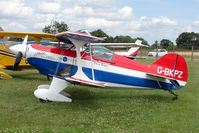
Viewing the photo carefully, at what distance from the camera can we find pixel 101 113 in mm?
5312

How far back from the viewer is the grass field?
431cm

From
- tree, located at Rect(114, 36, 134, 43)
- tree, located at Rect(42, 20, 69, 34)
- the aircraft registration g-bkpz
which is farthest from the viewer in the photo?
tree, located at Rect(114, 36, 134, 43)

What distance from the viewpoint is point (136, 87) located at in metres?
6.54

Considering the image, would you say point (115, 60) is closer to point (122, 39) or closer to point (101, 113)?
point (101, 113)

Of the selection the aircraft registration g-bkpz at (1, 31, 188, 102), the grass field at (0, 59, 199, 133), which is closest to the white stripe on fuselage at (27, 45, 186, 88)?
the aircraft registration g-bkpz at (1, 31, 188, 102)

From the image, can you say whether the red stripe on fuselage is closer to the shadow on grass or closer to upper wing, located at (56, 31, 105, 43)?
upper wing, located at (56, 31, 105, 43)

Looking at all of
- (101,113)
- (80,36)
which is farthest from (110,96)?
(80,36)

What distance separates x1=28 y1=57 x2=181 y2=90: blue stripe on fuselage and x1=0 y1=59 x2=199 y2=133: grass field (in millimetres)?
588

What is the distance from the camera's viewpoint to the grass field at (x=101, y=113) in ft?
14.1

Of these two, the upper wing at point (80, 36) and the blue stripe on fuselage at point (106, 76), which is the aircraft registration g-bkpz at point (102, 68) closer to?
the blue stripe on fuselage at point (106, 76)

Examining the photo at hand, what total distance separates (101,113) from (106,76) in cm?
141

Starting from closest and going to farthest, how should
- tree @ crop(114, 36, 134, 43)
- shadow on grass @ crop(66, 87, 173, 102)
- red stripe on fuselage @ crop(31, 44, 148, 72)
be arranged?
red stripe on fuselage @ crop(31, 44, 148, 72) < shadow on grass @ crop(66, 87, 173, 102) < tree @ crop(114, 36, 134, 43)

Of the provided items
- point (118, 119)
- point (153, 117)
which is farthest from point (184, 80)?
point (118, 119)

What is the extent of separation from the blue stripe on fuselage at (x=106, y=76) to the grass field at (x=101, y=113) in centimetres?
59
